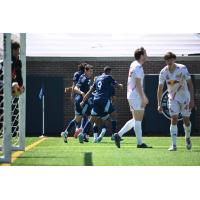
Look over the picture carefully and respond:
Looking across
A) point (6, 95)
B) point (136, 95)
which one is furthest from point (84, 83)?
point (6, 95)

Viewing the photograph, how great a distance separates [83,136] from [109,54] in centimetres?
116

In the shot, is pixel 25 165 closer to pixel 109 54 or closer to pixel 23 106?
pixel 23 106

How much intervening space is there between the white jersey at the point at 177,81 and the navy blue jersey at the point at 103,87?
915 millimetres

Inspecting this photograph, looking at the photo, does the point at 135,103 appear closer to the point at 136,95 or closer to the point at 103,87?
the point at 136,95

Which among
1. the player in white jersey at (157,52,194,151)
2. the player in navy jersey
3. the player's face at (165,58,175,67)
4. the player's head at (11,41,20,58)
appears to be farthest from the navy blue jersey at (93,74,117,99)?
the player's head at (11,41,20,58)

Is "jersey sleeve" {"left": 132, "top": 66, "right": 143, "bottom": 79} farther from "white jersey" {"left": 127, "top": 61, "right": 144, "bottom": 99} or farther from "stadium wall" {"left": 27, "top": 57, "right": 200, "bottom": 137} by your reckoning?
"stadium wall" {"left": 27, "top": 57, "right": 200, "bottom": 137}

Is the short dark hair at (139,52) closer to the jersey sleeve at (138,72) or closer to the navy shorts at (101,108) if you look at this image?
the jersey sleeve at (138,72)

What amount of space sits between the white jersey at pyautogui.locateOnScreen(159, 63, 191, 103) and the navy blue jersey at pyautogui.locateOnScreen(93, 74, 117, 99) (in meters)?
0.91

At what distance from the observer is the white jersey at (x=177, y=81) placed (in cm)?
564

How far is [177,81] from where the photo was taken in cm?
568

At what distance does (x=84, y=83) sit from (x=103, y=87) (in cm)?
51

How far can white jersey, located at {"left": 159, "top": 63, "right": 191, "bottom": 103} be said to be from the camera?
18.5 ft

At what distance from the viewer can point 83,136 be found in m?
6.88
